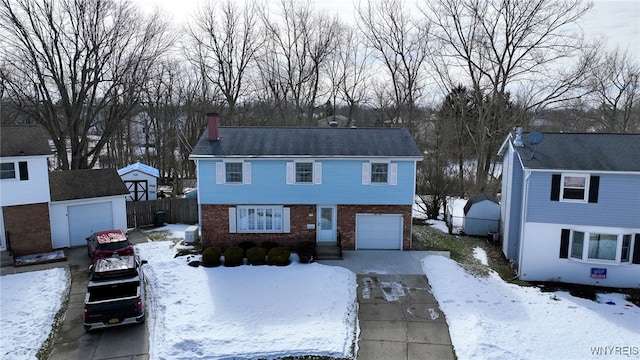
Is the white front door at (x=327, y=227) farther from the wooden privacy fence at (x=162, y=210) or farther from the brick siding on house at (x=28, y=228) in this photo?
the brick siding on house at (x=28, y=228)

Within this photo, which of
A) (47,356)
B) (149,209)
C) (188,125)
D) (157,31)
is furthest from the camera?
(188,125)

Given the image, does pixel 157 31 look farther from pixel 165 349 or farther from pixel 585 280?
pixel 585 280

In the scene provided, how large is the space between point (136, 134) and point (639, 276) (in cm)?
5387

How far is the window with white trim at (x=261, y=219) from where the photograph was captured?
20.7 metres

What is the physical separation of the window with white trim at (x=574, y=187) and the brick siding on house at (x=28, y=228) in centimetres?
2359

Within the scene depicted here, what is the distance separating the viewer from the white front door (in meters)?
20.8

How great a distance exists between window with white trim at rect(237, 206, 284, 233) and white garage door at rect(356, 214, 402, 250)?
391 cm

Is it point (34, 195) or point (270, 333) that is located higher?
point (34, 195)

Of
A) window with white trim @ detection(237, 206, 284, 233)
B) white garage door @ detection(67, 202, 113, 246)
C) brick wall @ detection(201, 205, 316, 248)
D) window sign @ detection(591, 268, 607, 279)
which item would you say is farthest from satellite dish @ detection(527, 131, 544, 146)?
white garage door @ detection(67, 202, 113, 246)

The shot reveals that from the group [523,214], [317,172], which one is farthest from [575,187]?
[317,172]

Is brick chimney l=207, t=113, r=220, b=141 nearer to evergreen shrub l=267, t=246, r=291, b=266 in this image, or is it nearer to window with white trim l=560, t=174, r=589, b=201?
evergreen shrub l=267, t=246, r=291, b=266

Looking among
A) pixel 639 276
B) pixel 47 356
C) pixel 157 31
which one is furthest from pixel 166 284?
pixel 157 31

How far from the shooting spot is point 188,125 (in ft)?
146

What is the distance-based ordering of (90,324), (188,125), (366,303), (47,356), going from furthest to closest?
(188,125) < (366,303) < (90,324) < (47,356)
